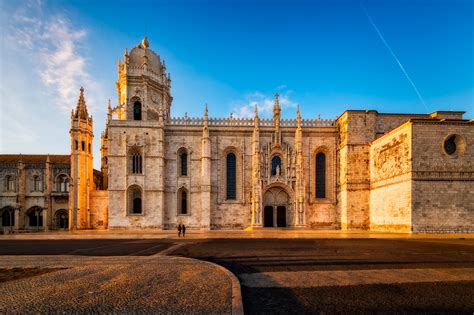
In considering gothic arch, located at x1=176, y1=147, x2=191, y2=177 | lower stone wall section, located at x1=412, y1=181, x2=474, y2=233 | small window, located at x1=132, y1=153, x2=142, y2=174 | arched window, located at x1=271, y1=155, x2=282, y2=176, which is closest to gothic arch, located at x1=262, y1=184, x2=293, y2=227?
arched window, located at x1=271, y1=155, x2=282, y2=176

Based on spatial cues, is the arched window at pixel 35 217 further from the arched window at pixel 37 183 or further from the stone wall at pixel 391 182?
the stone wall at pixel 391 182

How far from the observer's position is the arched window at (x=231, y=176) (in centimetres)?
3497

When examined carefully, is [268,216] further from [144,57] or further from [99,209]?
[144,57]

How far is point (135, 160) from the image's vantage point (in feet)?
112

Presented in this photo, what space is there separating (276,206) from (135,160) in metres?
18.1

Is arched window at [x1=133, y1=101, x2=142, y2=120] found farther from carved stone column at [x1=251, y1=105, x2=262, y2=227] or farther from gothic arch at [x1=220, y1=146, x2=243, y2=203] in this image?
carved stone column at [x1=251, y1=105, x2=262, y2=227]

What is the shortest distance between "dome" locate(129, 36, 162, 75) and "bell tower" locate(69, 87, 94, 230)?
30.6 ft

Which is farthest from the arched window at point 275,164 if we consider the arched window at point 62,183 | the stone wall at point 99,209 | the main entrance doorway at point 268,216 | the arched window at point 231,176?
the arched window at point 62,183

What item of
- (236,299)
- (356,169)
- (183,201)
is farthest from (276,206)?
(236,299)

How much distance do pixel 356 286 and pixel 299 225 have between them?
85.9ft

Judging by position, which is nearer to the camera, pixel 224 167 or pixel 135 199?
pixel 135 199

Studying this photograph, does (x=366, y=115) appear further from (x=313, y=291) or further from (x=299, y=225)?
(x=313, y=291)

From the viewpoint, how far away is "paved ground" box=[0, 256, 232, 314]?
229 inches

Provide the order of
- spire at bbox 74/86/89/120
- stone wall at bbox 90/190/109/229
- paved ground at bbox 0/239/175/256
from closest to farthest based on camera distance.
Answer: paved ground at bbox 0/239/175/256
stone wall at bbox 90/190/109/229
spire at bbox 74/86/89/120
